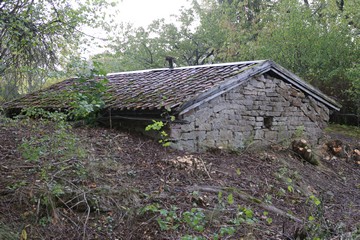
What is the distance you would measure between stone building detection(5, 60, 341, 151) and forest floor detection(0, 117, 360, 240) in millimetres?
455

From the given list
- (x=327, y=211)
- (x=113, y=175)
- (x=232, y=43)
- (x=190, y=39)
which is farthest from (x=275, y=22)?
(x=113, y=175)

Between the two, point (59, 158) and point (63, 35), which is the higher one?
point (63, 35)

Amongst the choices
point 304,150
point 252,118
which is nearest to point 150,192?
point 252,118

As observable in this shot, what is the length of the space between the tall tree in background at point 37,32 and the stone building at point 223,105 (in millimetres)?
1352

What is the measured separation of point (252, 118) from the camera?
29.5ft

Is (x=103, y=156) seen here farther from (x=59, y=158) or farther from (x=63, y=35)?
(x=63, y=35)

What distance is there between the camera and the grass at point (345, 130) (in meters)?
13.7

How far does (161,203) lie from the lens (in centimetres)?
518

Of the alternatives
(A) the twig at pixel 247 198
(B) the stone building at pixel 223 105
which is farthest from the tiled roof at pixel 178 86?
(A) the twig at pixel 247 198

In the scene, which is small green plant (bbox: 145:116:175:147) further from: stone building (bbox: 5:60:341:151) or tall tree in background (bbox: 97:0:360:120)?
tall tree in background (bbox: 97:0:360:120)

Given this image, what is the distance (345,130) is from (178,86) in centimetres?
852

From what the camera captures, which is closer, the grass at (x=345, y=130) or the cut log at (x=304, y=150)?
the cut log at (x=304, y=150)

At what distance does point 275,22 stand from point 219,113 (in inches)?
414

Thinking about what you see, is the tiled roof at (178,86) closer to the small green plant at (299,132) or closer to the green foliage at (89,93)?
the green foliage at (89,93)
